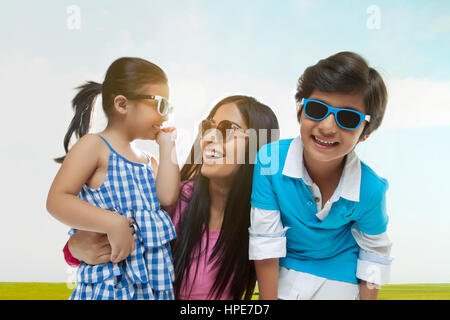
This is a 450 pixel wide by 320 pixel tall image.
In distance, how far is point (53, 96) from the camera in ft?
6.37


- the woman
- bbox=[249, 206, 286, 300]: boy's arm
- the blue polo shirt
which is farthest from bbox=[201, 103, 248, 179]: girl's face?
bbox=[249, 206, 286, 300]: boy's arm

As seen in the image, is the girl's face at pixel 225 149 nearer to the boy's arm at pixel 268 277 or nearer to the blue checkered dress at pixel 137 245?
Answer: the blue checkered dress at pixel 137 245

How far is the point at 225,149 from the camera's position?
1753 millimetres

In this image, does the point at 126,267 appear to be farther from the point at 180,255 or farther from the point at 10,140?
the point at 10,140

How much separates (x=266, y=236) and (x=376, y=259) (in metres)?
0.51

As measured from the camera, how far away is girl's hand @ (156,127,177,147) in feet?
5.38

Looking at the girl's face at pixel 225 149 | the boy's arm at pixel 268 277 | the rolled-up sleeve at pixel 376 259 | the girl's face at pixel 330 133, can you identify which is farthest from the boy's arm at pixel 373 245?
the girl's face at pixel 225 149

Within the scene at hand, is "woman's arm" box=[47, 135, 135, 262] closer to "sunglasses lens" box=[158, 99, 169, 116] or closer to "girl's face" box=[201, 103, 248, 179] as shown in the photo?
"sunglasses lens" box=[158, 99, 169, 116]

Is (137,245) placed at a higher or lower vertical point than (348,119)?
lower

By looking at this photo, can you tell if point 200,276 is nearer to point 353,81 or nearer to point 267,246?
point 267,246

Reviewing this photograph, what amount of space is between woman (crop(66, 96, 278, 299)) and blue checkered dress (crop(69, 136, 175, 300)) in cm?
19

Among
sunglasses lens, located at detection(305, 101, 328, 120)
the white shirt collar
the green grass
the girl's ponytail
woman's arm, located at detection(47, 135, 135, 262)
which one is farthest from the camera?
the green grass

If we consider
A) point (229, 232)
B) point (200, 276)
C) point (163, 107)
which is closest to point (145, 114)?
point (163, 107)
